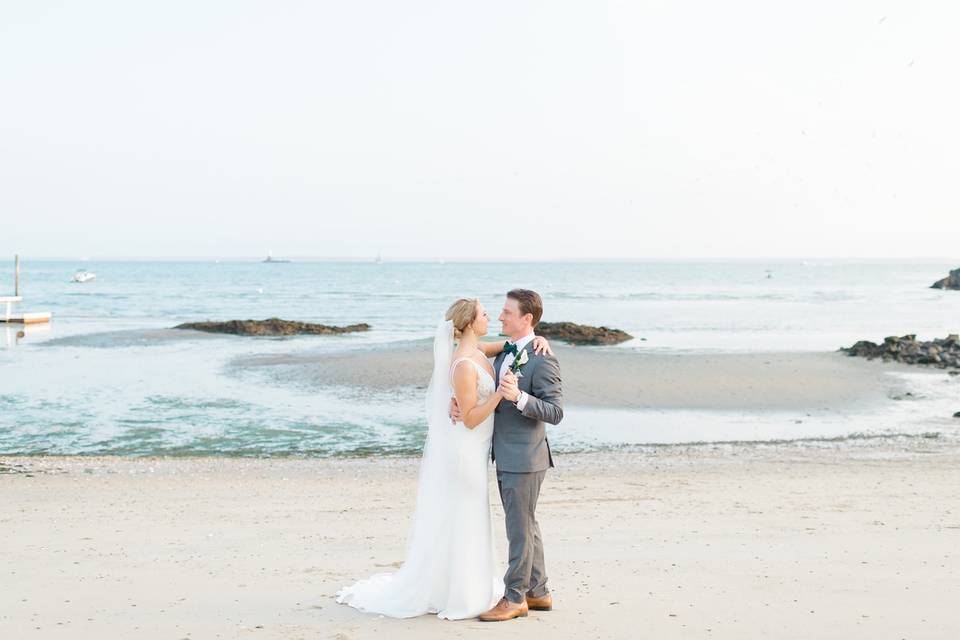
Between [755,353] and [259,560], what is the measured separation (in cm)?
2498

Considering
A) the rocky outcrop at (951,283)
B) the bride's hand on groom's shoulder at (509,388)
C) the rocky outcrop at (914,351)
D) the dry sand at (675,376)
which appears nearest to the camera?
the bride's hand on groom's shoulder at (509,388)

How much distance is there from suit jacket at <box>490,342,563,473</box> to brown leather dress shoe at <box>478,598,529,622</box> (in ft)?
2.77

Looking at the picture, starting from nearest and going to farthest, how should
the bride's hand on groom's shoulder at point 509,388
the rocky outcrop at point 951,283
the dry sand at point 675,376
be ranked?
the bride's hand on groom's shoulder at point 509,388 → the dry sand at point 675,376 → the rocky outcrop at point 951,283

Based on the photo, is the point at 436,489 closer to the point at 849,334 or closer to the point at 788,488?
the point at 788,488

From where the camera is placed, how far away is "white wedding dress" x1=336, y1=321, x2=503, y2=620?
5.85 m

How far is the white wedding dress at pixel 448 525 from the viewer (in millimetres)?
5848

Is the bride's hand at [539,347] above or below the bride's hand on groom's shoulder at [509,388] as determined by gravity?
above

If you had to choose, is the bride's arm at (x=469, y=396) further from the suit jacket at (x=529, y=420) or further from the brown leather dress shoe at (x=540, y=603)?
the brown leather dress shoe at (x=540, y=603)

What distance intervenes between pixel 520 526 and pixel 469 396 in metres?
0.87

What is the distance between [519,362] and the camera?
5652mm

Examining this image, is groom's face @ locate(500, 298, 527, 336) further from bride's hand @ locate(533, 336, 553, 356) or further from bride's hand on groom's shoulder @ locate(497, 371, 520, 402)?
bride's hand on groom's shoulder @ locate(497, 371, 520, 402)

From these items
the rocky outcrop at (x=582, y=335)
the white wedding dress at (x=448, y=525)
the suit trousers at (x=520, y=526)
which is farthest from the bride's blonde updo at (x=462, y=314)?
the rocky outcrop at (x=582, y=335)

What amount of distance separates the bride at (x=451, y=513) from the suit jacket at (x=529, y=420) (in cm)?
8

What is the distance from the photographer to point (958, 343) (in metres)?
28.9
